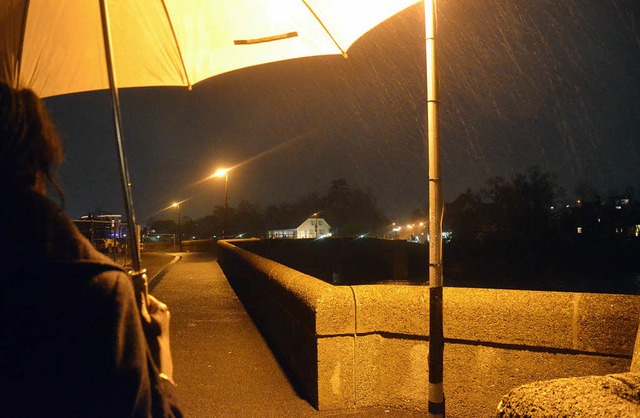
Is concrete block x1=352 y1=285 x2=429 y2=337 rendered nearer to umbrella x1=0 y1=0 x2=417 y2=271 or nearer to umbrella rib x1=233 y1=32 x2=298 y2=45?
umbrella x1=0 y1=0 x2=417 y2=271

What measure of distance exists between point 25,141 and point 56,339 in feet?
1.56

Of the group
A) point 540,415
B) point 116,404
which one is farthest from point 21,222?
point 540,415

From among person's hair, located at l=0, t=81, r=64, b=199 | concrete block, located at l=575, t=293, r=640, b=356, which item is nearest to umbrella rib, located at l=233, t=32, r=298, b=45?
concrete block, located at l=575, t=293, r=640, b=356

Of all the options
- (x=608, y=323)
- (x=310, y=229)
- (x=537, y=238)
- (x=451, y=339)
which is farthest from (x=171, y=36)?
(x=310, y=229)

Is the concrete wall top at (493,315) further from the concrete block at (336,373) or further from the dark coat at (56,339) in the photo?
the dark coat at (56,339)

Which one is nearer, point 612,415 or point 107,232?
point 612,415

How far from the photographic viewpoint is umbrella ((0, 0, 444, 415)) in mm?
3893

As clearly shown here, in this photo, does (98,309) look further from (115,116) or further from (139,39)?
(139,39)

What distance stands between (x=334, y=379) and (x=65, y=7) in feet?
11.9

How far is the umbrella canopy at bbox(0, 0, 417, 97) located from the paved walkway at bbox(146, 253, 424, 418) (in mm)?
2808

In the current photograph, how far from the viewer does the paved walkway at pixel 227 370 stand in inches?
195

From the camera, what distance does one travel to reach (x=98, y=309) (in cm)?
110

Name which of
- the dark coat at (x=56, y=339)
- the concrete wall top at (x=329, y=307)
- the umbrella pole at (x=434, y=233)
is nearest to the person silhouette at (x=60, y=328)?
the dark coat at (x=56, y=339)

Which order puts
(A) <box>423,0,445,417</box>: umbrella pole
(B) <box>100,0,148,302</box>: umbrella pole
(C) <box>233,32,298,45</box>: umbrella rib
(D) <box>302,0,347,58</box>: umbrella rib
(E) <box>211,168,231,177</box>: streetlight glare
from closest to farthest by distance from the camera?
1. (B) <box>100,0,148,302</box>: umbrella pole
2. (A) <box>423,0,445,417</box>: umbrella pole
3. (D) <box>302,0,347,58</box>: umbrella rib
4. (C) <box>233,32,298,45</box>: umbrella rib
5. (E) <box>211,168,231,177</box>: streetlight glare
